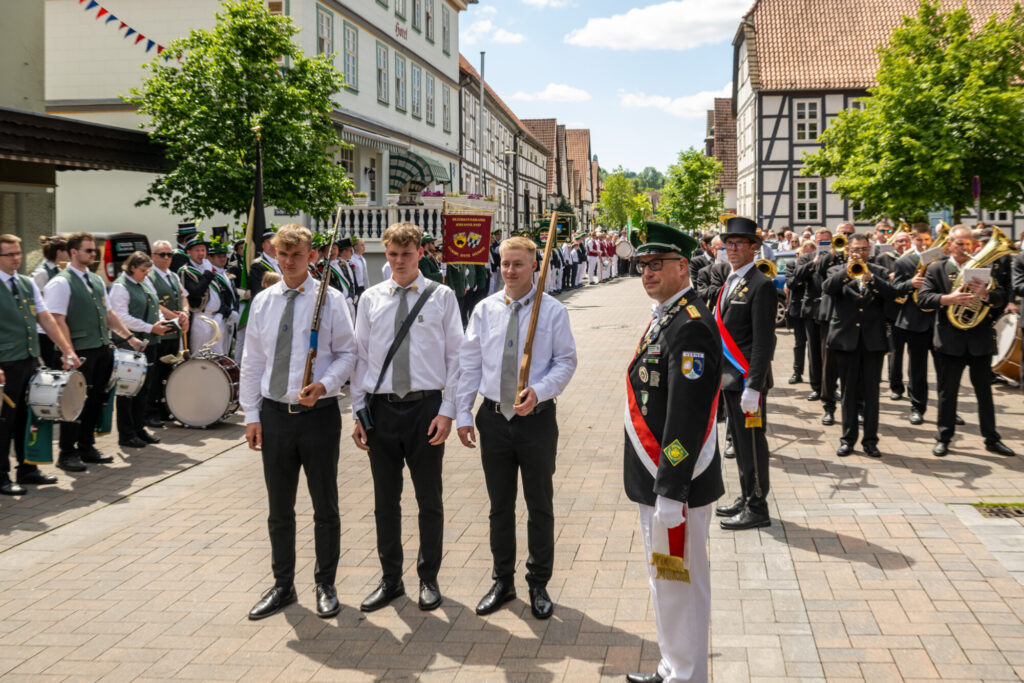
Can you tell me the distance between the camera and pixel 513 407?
16.4 ft

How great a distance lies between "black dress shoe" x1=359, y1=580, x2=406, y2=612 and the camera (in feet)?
17.4

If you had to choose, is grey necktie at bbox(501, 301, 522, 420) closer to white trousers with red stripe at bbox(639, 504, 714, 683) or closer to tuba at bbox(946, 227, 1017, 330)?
white trousers with red stripe at bbox(639, 504, 714, 683)

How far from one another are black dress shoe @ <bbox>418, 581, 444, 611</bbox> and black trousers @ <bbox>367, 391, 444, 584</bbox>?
1.5 inches

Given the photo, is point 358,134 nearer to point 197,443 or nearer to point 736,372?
point 197,443

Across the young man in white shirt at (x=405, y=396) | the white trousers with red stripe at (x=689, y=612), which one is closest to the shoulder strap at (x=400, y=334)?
the young man in white shirt at (x=405, y=396)

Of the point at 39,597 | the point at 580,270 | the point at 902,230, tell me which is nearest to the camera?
the point at 39,597

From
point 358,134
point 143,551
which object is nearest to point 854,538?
point 143,551

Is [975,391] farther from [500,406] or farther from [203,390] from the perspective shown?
[203,390]

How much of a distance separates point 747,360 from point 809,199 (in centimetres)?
4241

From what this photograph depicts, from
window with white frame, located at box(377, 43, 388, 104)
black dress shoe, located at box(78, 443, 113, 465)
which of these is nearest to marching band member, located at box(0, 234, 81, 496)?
black dress shoe, located at box(78, 443, 113, 465)

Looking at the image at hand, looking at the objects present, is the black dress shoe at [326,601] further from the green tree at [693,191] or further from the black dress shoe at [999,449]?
the green tree at [693,191]

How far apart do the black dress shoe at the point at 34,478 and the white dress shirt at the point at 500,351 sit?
473 cm

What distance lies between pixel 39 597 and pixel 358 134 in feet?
76.6

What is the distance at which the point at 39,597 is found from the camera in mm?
5578
